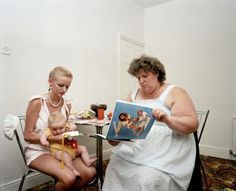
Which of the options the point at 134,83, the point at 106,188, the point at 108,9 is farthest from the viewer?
the point at 134,83

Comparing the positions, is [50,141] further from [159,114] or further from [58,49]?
[58,49]

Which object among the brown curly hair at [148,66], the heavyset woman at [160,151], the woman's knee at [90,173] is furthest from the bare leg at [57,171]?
the brown curly hair at [148,66]

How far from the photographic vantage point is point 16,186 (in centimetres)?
208

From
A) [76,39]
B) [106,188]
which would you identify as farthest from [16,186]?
[76,39]

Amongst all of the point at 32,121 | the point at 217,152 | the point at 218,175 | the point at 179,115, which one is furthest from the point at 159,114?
the point at 217,152

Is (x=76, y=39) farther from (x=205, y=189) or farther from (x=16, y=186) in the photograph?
(x=205, y=189)

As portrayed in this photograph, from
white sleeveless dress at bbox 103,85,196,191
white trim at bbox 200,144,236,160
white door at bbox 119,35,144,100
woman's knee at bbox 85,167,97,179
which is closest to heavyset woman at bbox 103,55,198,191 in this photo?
white sleeveless dress at bbox 103,85,196,191

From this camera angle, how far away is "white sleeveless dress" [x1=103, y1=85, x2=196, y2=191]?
1.13 metres

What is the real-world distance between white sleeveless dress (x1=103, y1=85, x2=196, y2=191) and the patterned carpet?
96 cm

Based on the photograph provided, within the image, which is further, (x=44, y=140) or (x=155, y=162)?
(x=44, y=140)

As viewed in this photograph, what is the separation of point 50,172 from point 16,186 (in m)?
1.05

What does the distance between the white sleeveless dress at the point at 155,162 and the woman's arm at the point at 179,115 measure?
6cm

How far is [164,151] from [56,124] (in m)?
0.72

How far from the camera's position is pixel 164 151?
1.21m
